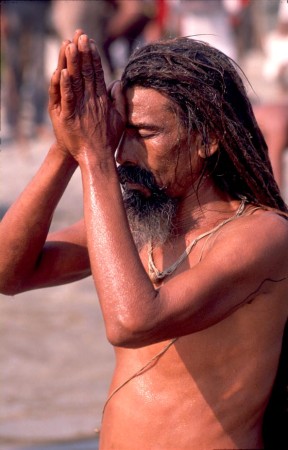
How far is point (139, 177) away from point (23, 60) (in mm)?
9465

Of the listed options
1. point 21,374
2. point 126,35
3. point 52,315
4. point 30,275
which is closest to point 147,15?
point 126,35

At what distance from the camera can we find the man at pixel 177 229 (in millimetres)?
2529

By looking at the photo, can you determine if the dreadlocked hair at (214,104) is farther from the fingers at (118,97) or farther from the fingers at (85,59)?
the fingers at (85,59)

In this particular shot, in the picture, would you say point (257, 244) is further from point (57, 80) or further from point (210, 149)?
point (57, 80)

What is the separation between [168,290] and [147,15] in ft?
34.2

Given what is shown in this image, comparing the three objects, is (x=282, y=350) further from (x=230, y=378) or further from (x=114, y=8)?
(x=114, y=8)

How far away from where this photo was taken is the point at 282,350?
2783 millimetres

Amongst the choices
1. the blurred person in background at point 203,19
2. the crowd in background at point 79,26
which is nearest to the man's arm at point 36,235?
the crowd in background at point 79,26

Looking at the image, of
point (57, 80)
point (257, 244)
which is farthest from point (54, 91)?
point (257, 244)

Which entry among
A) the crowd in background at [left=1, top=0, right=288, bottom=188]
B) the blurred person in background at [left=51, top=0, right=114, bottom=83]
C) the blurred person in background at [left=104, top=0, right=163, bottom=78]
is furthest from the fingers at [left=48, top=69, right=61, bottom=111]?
the blurred person in background at [left=104, top=0, right=163, bottom=78]

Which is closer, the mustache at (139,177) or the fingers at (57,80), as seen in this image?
the fingers at (57,80)

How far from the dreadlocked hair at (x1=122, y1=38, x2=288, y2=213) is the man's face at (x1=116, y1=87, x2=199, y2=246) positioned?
31 millimetres

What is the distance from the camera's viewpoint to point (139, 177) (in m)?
2.75

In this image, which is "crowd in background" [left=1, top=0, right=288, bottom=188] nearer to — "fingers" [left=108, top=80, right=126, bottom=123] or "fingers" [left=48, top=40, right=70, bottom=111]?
"fingers" [left=108, top=80, right=126, bottom=123]
